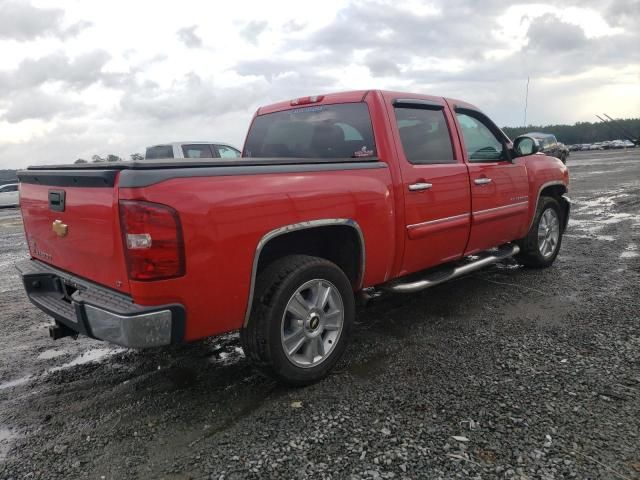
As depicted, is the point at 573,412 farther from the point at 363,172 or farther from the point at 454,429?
the point at 363,172

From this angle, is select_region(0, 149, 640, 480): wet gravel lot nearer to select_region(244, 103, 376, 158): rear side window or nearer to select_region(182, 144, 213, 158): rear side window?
select_region(244, 103, 376, 158): rear side window

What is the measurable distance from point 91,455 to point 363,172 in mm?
2306

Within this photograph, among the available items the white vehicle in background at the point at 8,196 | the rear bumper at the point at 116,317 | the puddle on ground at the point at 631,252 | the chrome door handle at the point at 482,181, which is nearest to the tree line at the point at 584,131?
the white vehicle in background at the point at 8,196

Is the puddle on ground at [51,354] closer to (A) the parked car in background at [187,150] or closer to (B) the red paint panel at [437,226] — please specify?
(B) the red paint panel at [437,226]

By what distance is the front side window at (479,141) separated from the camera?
15.0 feet

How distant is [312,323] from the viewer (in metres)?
3.13

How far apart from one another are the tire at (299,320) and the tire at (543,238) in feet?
10.3

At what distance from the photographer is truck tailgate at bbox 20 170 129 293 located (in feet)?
8.17

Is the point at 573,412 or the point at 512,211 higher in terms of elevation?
the point at 512,211

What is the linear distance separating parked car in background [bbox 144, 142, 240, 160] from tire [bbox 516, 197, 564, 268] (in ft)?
25.0

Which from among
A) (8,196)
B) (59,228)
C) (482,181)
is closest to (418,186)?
(482,181)

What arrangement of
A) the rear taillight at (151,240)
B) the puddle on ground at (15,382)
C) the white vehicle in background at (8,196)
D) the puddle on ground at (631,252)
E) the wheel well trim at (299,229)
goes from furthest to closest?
the white vehicle in background at (8,196)
the puddle on ground at (631,252)
the puddle on ground at (15,382)
the wheel well trim at (299,229)
the rear taillight at (151,240)

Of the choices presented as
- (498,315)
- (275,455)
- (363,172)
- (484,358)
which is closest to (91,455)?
(275,455)

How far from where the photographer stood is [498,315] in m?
4.36
